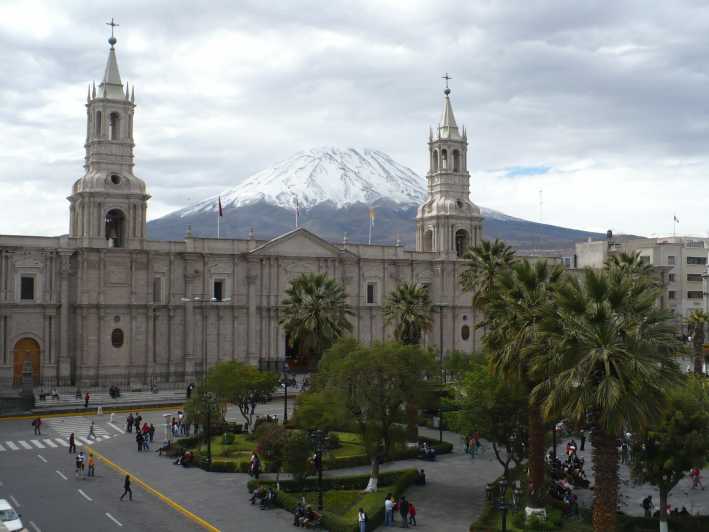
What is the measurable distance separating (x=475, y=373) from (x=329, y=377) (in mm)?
7188

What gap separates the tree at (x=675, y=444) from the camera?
1068 inches

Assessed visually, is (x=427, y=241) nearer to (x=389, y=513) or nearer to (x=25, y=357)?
(x=25, y=357)

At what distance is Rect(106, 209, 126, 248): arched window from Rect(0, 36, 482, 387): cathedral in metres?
0.12

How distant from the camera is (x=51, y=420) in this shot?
54.6m

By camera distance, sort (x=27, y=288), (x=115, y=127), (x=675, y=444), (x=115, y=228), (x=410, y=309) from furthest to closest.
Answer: (x=115, y=228), (x=115, y=127), (x=27, y=288), (x=410, y=309), (x=675, y=444)

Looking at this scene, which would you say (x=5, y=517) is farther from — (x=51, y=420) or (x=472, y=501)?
(x=51, y=420)

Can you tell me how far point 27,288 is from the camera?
66.2 metres

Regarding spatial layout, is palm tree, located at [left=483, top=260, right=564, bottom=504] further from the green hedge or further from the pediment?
the pediment

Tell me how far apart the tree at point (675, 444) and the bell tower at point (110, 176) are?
5084 centimetres

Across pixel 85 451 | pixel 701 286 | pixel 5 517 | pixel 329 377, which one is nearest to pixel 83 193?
pixel 85 451

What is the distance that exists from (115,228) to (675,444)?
184 ft

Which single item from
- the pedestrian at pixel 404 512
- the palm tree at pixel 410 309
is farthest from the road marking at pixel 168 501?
the palm tree at pixel 410 309

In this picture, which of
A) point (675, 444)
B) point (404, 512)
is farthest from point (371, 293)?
point (675, 444)

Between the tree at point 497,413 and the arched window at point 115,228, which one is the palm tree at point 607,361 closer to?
the tree at point 497,413
